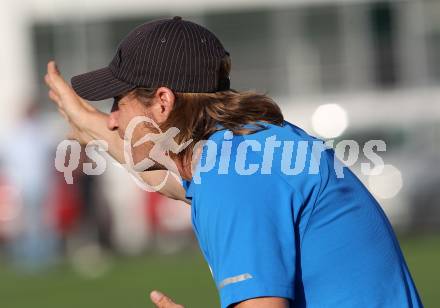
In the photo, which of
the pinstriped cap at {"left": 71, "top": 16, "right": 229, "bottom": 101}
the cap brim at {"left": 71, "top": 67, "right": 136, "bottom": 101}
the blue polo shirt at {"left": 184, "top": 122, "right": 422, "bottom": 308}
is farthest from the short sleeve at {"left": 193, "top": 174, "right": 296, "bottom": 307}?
the cap brim at {"left": 71, "top": 67, "right": 136, "bottom": 101}

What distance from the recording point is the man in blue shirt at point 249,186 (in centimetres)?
306

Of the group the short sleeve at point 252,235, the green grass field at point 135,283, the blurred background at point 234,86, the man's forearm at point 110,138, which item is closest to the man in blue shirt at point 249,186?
the short sleeve at point 252,235

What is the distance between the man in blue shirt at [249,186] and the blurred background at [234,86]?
22.0 feet

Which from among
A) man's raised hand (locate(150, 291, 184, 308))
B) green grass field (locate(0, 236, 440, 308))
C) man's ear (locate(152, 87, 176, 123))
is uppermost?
man's ear (locate(152, 87, 176, 123))

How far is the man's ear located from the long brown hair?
0.04 feet

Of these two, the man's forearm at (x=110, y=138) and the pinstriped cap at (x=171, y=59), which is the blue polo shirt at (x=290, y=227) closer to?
the pinstriped cap at (x=171, y=59)

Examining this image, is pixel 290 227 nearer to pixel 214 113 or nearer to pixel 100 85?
pixel 214 113

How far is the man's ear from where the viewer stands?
11.3 ft

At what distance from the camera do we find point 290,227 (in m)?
3.09

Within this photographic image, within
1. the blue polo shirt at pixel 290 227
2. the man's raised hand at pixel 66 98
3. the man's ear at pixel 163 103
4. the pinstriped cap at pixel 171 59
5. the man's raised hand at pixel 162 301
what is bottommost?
the man's raised hand at pixel 162 301

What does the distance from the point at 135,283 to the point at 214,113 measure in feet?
28.2

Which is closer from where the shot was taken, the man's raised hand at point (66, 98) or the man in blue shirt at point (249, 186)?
the man in blue shirt at point (249, 186)

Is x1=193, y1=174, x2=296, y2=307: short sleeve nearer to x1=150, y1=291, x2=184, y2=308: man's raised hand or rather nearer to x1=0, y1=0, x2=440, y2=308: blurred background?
x1=150, y1=291, x2=184, y2=308: man's raised hand

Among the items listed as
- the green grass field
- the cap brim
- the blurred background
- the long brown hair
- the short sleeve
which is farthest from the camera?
the blurred background
